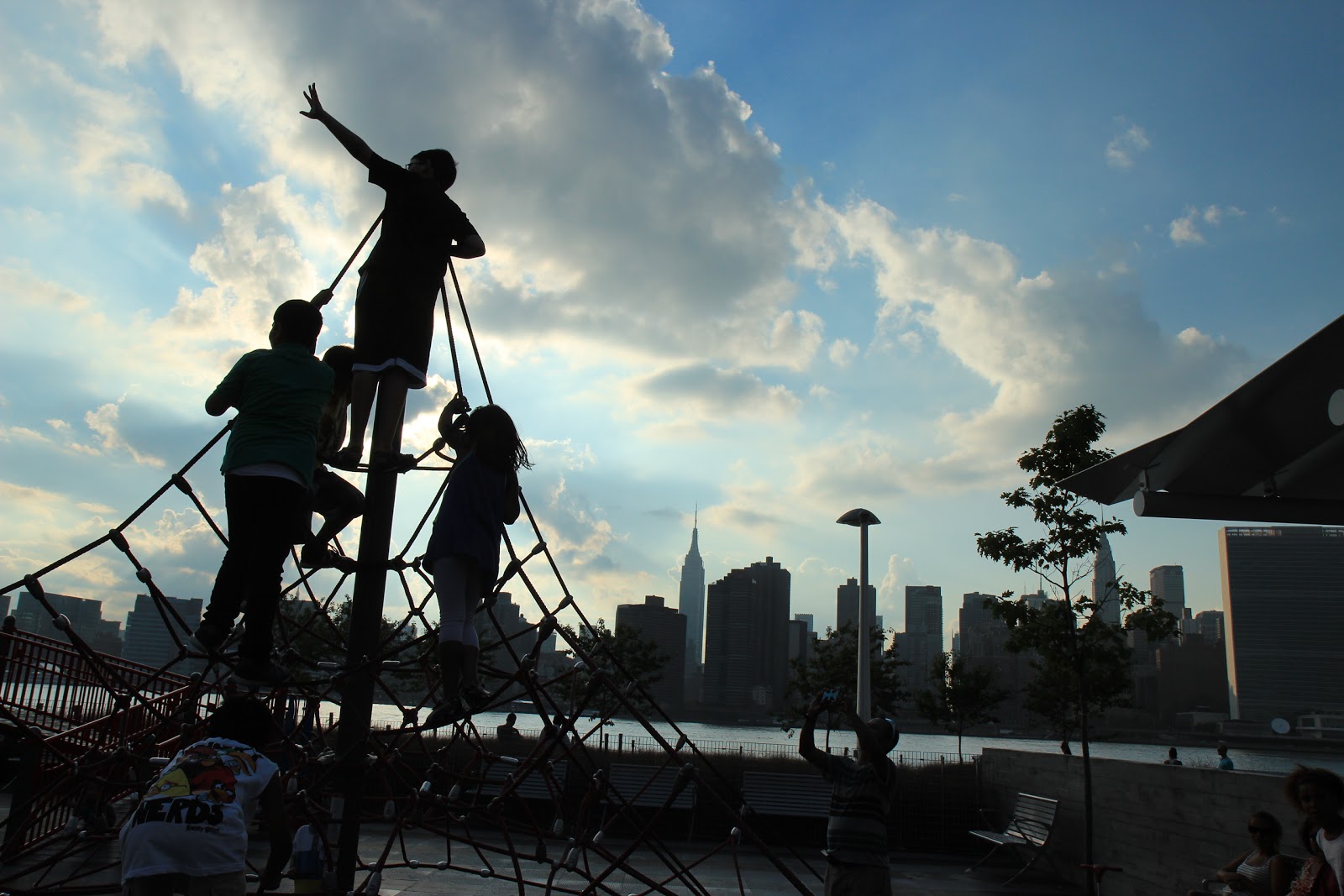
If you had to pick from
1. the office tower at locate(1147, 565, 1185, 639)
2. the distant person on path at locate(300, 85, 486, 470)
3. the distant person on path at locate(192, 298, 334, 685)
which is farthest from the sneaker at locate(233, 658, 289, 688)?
the office tower at locate(1147, 565, 1185, 639)

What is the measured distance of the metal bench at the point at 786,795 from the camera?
1472 centimetres

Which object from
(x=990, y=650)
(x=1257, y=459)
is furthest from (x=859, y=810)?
(x=990, y=650)

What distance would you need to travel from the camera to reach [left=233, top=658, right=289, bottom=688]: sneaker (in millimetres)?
3771

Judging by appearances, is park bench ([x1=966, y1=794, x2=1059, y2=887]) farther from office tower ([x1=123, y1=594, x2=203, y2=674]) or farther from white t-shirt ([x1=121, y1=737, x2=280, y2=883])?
office tower ([x1=123, y1=594, x2=203, y2=674])

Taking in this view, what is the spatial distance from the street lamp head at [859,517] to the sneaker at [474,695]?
10.7 m

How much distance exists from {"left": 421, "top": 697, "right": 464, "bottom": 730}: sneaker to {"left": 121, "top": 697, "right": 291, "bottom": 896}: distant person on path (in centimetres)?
78

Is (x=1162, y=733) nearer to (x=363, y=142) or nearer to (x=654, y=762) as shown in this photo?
(x=654, y=762)

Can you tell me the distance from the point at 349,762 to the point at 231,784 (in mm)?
1106

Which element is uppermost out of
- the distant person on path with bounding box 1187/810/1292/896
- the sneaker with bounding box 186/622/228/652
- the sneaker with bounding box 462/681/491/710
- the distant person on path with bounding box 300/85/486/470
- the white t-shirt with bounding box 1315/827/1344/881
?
the distant person on path with bounding box 300/85/486/470

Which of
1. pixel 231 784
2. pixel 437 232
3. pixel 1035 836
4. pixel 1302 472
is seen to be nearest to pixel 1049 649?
pixel 1035 836

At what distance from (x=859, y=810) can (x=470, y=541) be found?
8.20ft

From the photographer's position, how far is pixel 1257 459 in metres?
4.93

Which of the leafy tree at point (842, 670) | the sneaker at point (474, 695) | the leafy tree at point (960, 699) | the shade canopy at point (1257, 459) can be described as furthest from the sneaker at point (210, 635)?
the leafy tree at point (960, 699)

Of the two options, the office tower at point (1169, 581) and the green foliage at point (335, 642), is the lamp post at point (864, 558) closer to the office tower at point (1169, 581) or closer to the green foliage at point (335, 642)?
the green foliage at point (335, 642)
